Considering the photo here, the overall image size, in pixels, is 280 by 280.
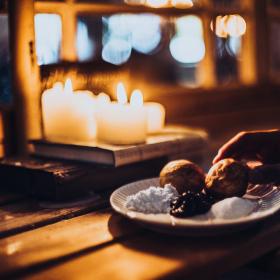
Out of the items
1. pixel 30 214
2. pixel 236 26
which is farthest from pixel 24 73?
pixel 236 26

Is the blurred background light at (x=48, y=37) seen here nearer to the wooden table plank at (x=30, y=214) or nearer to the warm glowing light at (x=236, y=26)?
the wooden table plank at (x=30, y=214)

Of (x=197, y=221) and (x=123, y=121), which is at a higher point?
(x=123, y=121)

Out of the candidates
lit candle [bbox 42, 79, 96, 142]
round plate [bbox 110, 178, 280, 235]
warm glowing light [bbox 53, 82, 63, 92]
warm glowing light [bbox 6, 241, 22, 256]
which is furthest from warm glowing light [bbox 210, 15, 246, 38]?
warm glowing light [bbox 6, 241, 22, 256]

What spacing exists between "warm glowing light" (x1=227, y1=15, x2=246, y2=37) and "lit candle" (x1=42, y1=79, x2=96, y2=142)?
109 cm

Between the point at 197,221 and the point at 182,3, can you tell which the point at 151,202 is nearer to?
the point at 197,221

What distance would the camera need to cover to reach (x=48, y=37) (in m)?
1.69

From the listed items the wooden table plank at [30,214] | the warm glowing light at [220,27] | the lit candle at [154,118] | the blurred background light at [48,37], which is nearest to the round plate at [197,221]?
the wooden table plank at [30,214]

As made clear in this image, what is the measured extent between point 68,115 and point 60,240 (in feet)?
1.55

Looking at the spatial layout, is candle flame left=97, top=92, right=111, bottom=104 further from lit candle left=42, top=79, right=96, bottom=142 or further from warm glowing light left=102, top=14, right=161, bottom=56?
warm glowing light left=102, top=14, right=161, bottom=56

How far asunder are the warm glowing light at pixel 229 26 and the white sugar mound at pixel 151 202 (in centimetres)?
133

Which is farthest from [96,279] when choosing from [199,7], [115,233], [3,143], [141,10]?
[199,7]

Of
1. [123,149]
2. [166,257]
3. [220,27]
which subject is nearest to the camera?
[166,257]

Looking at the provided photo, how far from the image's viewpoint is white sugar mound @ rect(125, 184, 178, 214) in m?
0.96

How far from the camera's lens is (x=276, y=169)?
110 centimetres
